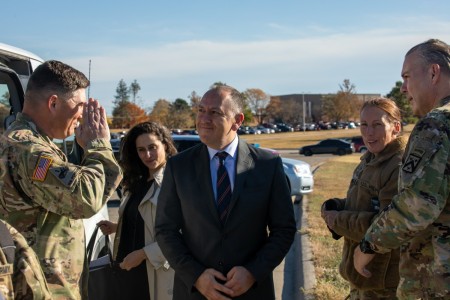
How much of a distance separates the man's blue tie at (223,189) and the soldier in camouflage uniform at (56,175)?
2.27 feet

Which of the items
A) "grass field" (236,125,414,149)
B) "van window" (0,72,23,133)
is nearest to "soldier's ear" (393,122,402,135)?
"van window" (0,72,23,133)

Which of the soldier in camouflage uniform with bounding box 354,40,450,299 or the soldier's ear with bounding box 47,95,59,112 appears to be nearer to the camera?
the soldier in camouflage uniform with bounding box 354,40,450,299

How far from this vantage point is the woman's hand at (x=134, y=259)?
3867 millimetres

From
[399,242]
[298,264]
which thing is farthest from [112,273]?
[298,264]

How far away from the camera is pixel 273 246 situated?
3.22m

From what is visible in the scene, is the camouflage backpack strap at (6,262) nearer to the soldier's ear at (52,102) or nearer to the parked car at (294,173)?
the soldier's ear at (52,102)

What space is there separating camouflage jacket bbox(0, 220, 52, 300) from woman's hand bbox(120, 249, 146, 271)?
6.99 ft

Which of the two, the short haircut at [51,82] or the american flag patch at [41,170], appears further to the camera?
the short haircut at [51,82]

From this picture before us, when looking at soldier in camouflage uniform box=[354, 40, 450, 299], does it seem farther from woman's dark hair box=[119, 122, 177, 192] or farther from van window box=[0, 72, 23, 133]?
van window box=[0, 72, 23, 133]

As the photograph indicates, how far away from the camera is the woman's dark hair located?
432 centimetres

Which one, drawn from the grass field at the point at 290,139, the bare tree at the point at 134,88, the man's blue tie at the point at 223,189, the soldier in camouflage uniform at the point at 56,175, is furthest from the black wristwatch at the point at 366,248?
the bare tree at the point at 134,88

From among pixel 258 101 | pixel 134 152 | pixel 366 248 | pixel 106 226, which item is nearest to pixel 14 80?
pixel 134 152

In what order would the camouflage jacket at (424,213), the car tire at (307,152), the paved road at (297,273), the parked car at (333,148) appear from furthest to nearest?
the parked car at (333,148)
the car tire at (307,152)
the paved road at (297,273)
the camouflage jacket at (424,213)

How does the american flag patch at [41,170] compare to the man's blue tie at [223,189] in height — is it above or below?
above
